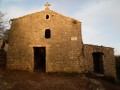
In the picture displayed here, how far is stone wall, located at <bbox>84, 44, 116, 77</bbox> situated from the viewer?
782 inches

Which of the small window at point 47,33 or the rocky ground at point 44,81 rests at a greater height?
the small window at point 47,33

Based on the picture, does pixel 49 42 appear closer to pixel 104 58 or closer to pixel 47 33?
pixel 47 33

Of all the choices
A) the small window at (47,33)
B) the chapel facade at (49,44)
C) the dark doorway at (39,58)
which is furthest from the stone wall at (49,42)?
the dark doorway at (39,58)

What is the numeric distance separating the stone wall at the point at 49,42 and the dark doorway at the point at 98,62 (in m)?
3.00

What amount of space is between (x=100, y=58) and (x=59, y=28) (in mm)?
5214

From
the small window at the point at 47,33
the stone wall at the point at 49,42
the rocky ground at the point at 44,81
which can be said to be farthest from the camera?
the small window at the point at 47,33

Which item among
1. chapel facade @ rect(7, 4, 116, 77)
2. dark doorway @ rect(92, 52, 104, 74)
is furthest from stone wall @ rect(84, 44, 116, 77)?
dark doorway @ rect(92, 52, 104, 74)

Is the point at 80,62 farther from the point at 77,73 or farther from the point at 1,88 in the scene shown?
the point at 1,88

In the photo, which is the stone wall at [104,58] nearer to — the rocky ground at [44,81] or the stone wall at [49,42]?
the stone wall at [49,42]

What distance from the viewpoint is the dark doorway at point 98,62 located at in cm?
2138

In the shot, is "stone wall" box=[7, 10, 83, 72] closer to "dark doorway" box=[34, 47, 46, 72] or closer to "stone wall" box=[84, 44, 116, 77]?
"stone wall" box=[84, 44, 116, 77]

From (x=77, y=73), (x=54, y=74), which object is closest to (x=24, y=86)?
(x=54, y=74)

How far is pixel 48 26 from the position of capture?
1978 cm

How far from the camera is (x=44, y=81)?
53.6ft
